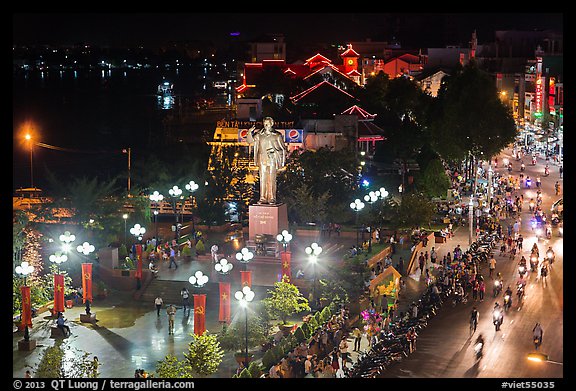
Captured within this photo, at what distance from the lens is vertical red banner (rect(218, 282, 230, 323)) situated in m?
34.9

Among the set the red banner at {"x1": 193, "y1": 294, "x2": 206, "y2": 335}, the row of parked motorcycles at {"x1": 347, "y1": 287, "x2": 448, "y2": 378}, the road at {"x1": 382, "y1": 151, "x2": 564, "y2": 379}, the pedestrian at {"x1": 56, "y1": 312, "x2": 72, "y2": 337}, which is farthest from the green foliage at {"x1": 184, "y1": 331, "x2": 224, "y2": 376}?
the pedestrian at {"x1": 56, "y1": 312, "x2": 72, "y2": 337}

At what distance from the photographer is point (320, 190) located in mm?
52312

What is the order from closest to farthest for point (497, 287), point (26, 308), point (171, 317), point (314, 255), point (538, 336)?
point (538, 336) < point (26, 308) < point (171, 317) < point (314, 255) < point (497, 287)

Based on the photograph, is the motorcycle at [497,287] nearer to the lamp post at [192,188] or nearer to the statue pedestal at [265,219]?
the statue pedestal at [265,219]

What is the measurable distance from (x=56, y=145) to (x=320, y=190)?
73.5 m

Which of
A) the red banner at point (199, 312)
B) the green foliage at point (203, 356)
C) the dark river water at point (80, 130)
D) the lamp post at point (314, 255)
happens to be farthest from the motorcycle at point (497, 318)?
the dark river water at point (80, 130)

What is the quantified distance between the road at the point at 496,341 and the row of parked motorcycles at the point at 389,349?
0.26 m

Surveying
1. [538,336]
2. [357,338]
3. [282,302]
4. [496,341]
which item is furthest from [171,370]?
[538,336]

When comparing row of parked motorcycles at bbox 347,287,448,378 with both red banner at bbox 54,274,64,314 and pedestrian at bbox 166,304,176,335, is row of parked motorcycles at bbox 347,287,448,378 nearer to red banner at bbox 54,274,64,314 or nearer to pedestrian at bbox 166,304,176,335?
pedestrian at bbox 166,304,176,335

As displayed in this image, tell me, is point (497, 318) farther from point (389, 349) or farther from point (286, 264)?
point (286, 264)

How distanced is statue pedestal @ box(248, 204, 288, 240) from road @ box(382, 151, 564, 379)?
355 inches

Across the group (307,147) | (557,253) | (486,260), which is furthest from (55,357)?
(307,147)

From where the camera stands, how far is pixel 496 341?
33969 mm

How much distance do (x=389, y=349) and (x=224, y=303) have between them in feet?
20.9
